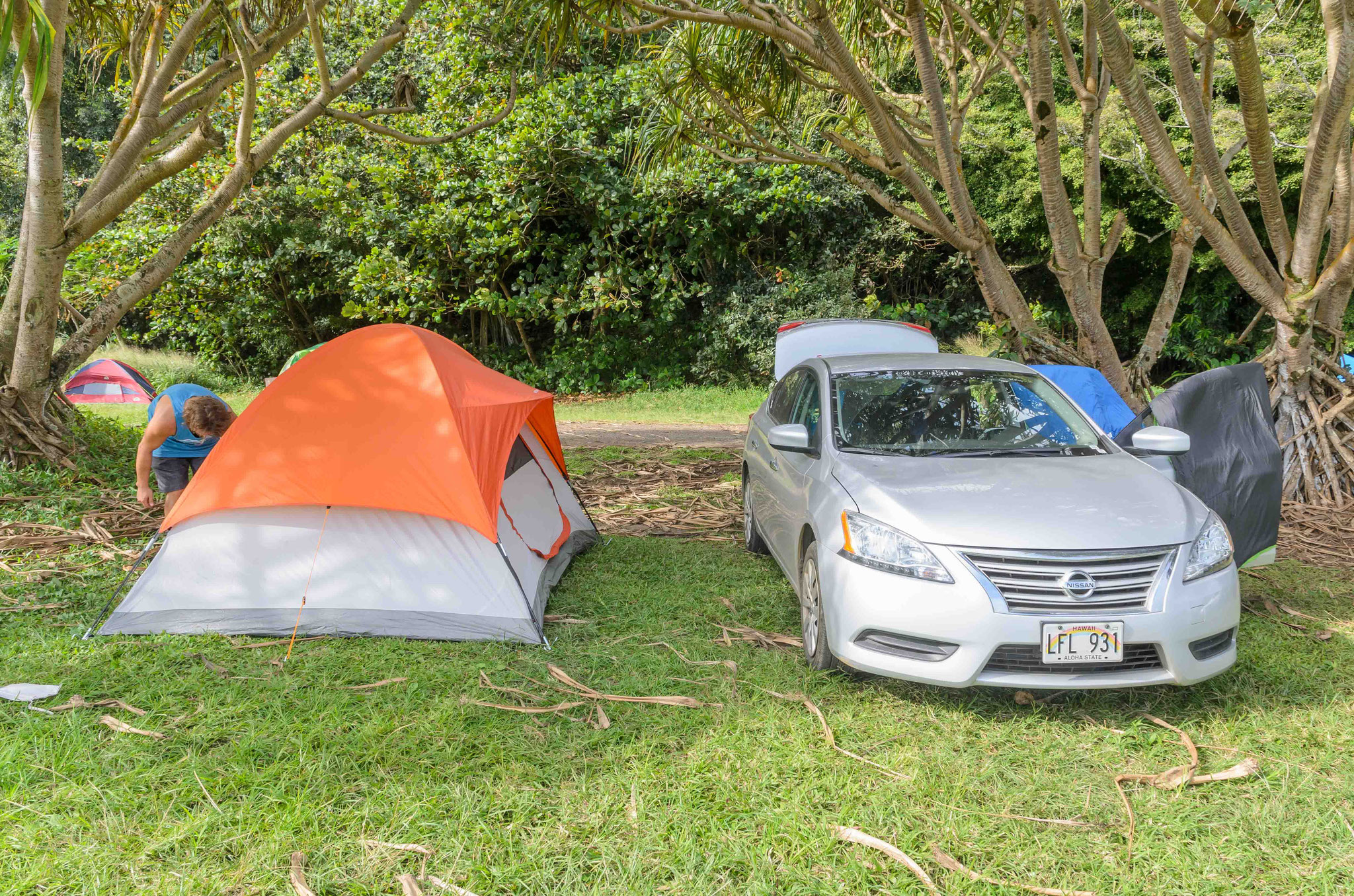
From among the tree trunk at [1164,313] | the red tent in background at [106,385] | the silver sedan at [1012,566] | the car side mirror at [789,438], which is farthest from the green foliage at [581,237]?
the silver sedan at [1012,566]

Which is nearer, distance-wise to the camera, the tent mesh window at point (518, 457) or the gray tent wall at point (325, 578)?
the gray tent wall at point (325, 578)

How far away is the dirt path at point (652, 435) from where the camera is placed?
11.1 m

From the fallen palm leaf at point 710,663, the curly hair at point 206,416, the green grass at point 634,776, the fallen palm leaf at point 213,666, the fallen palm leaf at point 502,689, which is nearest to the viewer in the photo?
the green grass at point 634,776

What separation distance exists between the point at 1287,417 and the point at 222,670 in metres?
7.63

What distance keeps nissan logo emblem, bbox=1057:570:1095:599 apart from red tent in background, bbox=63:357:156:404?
52.5 ft

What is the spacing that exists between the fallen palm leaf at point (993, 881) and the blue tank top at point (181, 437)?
4.81m

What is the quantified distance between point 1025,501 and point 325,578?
3.29 m

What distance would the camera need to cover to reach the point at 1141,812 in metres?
2.93

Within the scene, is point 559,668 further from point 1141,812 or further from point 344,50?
point 344,50

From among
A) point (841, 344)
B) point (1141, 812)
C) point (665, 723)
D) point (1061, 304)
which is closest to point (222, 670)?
point (665, 723)

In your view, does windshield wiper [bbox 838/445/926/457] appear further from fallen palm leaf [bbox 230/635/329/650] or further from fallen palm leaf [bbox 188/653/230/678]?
fallen palm leaf [bbox 188/653/230/678]

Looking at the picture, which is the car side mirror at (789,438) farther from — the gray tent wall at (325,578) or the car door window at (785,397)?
the gray tent wall at (325,578)

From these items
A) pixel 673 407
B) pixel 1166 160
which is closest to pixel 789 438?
pixel 1166 160

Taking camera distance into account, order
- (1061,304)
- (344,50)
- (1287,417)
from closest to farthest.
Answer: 1. (1287,417)
2. (344,50)
3. (1061,304)
